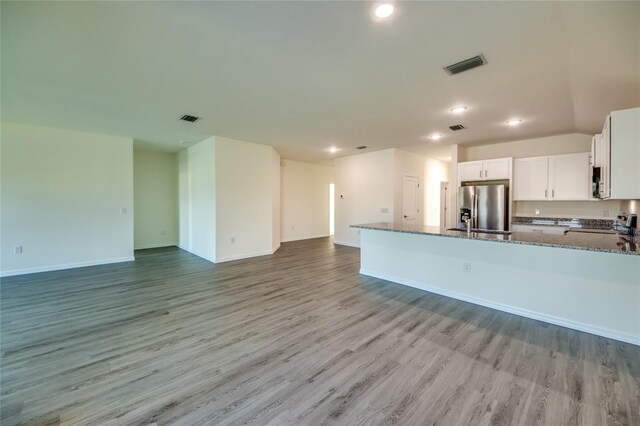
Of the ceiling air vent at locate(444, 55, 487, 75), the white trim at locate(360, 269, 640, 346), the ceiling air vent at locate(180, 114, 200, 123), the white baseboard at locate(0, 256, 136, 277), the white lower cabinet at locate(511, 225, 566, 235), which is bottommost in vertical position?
the white trim at locate(360, 269, 640, 346)

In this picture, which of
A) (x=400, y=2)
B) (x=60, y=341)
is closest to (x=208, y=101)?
(x=400, y=2)

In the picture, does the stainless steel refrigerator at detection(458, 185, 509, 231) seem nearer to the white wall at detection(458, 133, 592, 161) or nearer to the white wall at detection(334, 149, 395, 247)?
the white wall at detection(458, 133, 592, 161)

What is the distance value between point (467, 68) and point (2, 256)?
7.63 meters

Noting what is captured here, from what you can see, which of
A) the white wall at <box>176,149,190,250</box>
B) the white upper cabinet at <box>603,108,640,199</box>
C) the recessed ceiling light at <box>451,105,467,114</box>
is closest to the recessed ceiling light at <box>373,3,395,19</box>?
the recessed ceiling light at <box>451,105,467,114</box>

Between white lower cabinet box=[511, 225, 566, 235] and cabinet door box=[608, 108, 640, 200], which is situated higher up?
cabinet door box=[608, 108, 640, 200]

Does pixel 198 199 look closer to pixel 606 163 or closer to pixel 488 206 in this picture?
pixel 488 206

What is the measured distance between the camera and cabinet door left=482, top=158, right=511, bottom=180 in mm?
5273

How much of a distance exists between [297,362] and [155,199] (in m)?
7.05

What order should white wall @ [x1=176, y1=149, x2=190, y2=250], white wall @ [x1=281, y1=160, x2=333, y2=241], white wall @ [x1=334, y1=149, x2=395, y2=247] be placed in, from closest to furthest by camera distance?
white wall @ [x1=334, y1=149, x2=395, y2=247] → white wall @ [x1=176, y1=149, x2=190, y2=250] → white wall @ [x1=281, y1=160, x2=333, y2=241]

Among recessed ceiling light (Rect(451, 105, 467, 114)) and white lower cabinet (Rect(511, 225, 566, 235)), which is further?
white lower cabinet (Rect(511, 225, 566, 235))

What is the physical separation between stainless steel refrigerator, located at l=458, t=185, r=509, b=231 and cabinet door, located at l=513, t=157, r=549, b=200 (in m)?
0.23

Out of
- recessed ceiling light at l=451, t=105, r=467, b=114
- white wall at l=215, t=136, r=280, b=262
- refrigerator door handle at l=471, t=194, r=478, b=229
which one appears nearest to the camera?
recessed ceiling light at l=451, t=105, r=467, b=114

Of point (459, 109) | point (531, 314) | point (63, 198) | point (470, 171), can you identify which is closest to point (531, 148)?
point (470, 171)

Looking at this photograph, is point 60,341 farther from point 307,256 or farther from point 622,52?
point 622,52
